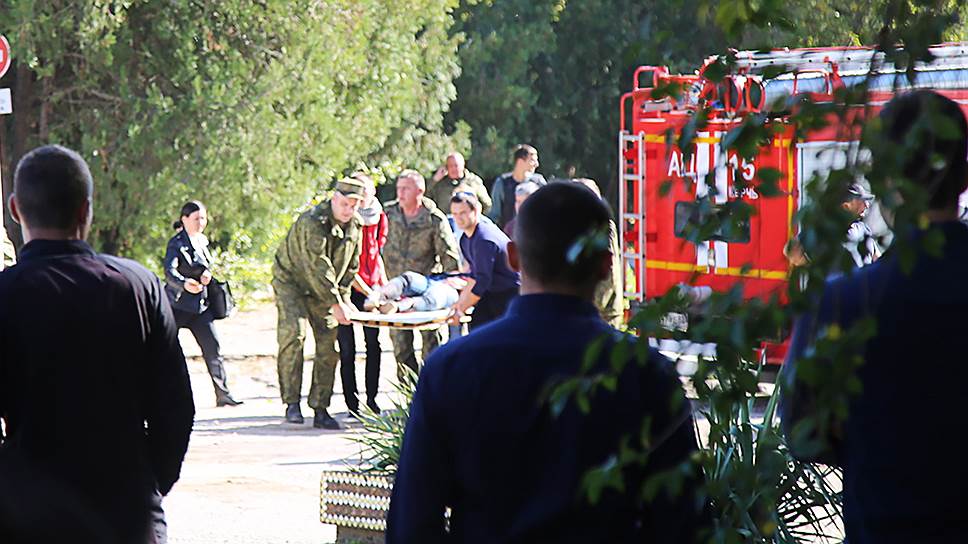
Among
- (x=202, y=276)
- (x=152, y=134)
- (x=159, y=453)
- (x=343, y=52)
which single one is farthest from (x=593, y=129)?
(x=159, y=453)

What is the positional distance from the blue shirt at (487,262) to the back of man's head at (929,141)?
873 cm

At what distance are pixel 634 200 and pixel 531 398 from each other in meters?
11.4

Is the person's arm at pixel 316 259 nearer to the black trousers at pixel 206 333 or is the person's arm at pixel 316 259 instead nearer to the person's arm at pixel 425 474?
the black trousers at pixel 206 333

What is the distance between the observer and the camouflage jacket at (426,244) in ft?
41.2

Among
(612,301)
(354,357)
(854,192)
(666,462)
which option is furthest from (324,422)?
(854,192)

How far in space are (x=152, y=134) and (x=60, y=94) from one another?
122cm

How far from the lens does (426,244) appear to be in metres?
12.6

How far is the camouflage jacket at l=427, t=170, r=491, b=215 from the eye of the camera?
17078mm

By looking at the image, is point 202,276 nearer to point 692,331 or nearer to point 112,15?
point 112,15

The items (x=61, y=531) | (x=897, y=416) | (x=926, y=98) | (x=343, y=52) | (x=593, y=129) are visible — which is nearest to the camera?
(x=926, y=98)

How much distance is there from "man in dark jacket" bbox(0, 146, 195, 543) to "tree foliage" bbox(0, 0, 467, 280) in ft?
48.9

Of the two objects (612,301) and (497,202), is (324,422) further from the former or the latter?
(497,202)

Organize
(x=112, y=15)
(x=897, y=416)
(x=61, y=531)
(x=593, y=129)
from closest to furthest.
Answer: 1. (x=897, y=416)
2. (x=61, y=531)
3. (x=112, y=15)
4. (x=593, y=129)

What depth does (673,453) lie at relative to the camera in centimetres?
289
